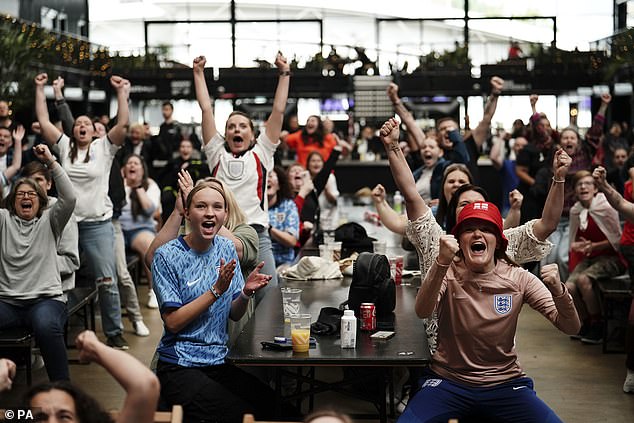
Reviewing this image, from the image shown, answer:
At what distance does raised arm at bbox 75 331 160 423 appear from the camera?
2.59m

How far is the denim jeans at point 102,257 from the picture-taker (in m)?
6.83

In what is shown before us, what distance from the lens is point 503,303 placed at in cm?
387

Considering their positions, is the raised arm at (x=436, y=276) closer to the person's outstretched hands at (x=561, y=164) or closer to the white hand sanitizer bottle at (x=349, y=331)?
the white hand sanitizer bottle at (x=349, y=331)

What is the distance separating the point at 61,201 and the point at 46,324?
0.66 meters

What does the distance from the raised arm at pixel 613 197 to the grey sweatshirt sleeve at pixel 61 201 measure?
2818mm

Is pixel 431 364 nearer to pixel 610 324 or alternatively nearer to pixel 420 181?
pixel 420 181

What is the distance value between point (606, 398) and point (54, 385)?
394 centimetres

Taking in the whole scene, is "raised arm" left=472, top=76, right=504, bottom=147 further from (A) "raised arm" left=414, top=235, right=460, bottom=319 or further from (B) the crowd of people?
(A) "raised arm" left=414, top=235, right=460, bottom=319

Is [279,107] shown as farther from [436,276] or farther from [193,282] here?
[436,276]

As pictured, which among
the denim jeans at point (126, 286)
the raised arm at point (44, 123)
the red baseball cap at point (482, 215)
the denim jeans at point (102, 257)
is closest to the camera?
the red baseball cap at point (482, 215)

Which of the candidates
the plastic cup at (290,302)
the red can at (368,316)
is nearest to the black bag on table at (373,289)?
the red can at (368,316)

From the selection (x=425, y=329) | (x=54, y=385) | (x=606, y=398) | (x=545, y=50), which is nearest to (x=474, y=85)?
(x=545, y=50)

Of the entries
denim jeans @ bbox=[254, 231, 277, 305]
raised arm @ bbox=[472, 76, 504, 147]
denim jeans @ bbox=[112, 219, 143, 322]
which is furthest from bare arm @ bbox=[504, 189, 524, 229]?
denim jeans @ bbox=[112, 219, 143, 322]

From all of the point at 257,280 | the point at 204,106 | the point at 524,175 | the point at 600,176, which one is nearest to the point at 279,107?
the point at 204,106
